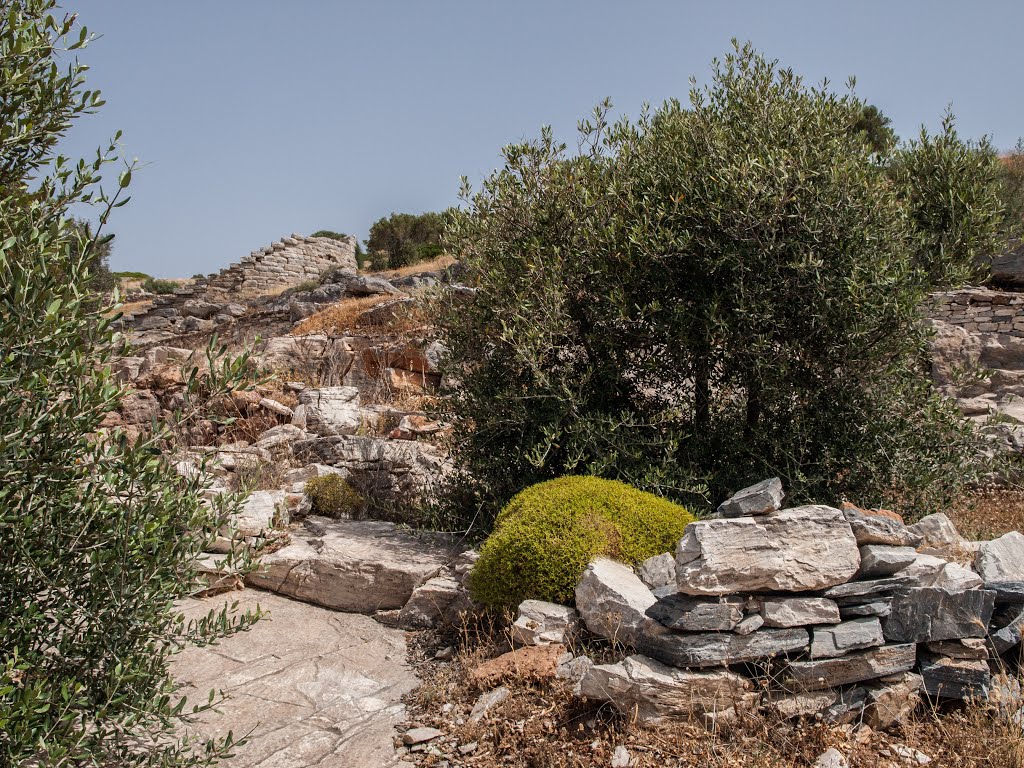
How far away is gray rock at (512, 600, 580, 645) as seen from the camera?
585 cm

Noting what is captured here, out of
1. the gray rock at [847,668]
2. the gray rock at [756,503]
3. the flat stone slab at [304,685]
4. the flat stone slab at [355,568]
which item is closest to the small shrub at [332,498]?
the flat stone slab at [355,568]

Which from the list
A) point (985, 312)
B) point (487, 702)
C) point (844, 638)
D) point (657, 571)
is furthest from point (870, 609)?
point (985, 312)

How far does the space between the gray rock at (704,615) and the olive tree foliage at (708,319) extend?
2459 mm

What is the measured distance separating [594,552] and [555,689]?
1287mm

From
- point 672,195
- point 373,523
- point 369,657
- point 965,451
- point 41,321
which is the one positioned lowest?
point 369,657

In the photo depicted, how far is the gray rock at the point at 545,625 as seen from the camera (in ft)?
19.2

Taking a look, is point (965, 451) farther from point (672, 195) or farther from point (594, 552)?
point (594, 552)

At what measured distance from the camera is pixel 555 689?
17.5 feet

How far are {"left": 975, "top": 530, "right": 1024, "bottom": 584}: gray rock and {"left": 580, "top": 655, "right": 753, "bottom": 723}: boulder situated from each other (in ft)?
7.63

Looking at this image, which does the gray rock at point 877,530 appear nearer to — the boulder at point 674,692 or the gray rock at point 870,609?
the gray rock at point 870,609

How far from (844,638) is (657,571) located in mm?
1569

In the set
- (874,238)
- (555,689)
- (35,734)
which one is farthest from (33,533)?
(874,238)

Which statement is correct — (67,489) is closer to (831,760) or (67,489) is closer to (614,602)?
(614,602)

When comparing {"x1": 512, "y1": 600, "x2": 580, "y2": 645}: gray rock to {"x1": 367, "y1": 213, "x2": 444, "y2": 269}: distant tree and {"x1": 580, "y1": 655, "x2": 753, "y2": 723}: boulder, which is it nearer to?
{"x1": 580, "y1": 655, "x2": 753, "y2": 723}: boulder
